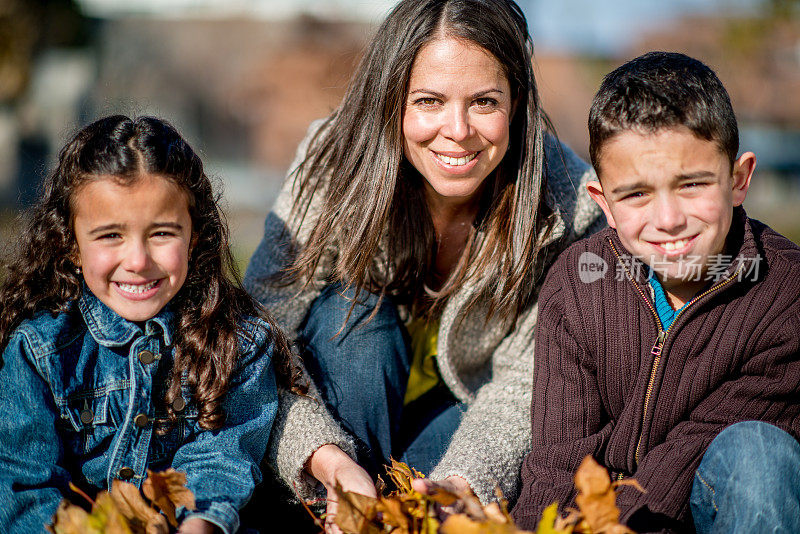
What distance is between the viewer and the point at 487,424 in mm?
→ 2270

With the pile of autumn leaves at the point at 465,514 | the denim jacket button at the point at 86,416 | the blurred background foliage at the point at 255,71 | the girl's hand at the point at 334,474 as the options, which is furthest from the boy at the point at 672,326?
the blurred background foliage at the point at 255,71

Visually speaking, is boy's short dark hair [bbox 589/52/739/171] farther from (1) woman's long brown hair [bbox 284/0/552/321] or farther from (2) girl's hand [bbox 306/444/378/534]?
(2) girl's hand [bbox 306/444/378/534]

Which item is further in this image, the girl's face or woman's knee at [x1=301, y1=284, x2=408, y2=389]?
woman's knee at [x1=301, y1=284, x2=408, y2=389]

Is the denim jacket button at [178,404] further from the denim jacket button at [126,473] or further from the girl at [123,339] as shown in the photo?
the denim jacket button at [126,473]

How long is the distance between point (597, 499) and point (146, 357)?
1.10 m

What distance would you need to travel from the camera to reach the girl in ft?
6.15

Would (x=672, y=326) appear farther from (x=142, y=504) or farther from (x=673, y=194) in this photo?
(x=142, y=504)

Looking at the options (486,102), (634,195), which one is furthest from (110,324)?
(634,195)

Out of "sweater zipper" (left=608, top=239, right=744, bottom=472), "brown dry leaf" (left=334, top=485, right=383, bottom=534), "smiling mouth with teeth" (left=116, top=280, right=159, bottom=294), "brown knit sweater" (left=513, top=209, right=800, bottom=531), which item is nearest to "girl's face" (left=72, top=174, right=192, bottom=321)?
"smiling mouth with teeth" (left=116, top=280, right=159, bottom=294)

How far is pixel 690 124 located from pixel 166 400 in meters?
1.41

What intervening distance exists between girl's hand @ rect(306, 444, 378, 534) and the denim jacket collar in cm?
Answer: 50

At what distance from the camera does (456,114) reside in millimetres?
2248

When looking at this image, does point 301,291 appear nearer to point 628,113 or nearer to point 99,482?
point 99,482

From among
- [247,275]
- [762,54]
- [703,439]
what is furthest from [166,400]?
[762,54]
